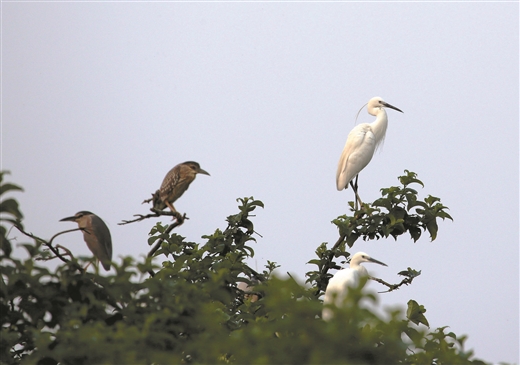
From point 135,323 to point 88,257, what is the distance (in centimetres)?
26

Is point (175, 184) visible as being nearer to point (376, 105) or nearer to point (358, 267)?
point (358, 267)

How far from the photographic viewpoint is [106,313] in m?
2.47

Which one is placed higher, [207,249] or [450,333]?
[207,249]

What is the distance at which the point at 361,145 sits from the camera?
21.6 ft

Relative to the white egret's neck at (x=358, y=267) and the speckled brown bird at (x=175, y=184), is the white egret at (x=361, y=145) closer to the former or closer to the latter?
the white egret's neck at (x=358, y=267)

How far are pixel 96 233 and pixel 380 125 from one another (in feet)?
13.4

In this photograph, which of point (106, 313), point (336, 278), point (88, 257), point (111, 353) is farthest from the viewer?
point (336, 278)

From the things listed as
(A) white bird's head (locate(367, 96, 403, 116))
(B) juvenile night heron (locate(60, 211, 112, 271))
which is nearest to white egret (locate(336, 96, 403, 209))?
(A) white bird's head (locate(367, 96, 403, 116))

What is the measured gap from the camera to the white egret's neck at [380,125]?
22.1 feet

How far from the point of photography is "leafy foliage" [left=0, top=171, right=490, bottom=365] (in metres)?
1.59

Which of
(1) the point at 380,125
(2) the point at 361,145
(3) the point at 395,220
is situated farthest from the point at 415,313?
(1) the point at 380,125

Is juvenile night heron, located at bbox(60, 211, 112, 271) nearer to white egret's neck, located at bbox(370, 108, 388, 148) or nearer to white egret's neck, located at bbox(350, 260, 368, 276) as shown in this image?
white egret's neck, located at bbox(350, 260, 368, 276)

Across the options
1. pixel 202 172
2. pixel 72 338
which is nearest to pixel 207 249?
pixel 202 172

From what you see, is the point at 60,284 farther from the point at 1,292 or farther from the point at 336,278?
the point at 336,278
